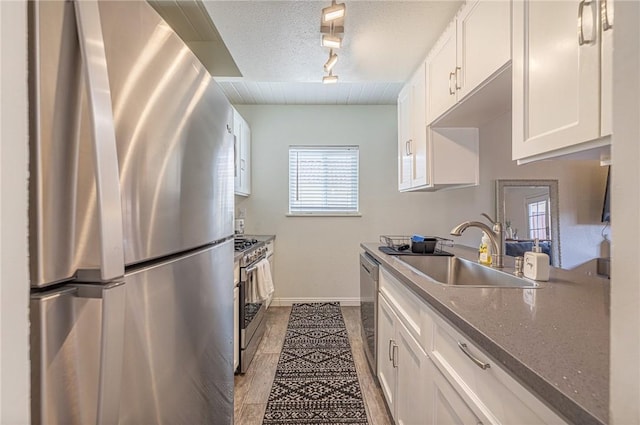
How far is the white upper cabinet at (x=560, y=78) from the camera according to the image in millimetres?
796

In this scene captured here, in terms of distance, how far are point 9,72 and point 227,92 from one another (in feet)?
11.4

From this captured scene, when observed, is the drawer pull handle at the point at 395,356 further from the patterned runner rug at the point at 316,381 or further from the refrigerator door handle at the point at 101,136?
the refrigerator door handle at the point at 101,136

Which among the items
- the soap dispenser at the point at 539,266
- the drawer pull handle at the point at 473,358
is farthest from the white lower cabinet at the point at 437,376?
the soap dispenser at the point at 539,266

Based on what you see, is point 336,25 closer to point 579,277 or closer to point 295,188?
point 579,277

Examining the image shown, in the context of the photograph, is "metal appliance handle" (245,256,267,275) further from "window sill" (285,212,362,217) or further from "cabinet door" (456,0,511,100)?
"cabinet door" (456,0,511,100)

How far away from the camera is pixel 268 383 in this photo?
7.21ft

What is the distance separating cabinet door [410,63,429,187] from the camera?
2230 mm

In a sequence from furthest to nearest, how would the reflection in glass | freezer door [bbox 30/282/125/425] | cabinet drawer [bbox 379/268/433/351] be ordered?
the reflection in glass < cabinet drawer [bbox 379/268/433/351] < freezer door [bbox 30/282/125/425]

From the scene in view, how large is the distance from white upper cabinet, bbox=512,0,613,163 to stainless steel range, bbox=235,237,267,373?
1.85 metres

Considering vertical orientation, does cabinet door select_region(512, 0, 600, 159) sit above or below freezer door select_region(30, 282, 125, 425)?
above

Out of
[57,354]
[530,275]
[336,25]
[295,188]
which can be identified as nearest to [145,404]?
[57,354]

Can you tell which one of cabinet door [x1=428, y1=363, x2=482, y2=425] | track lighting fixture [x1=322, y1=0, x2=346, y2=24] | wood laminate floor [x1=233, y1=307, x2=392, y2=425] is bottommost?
wood laminate floor [x1=233, y1=307, x2=392, y2=425]
